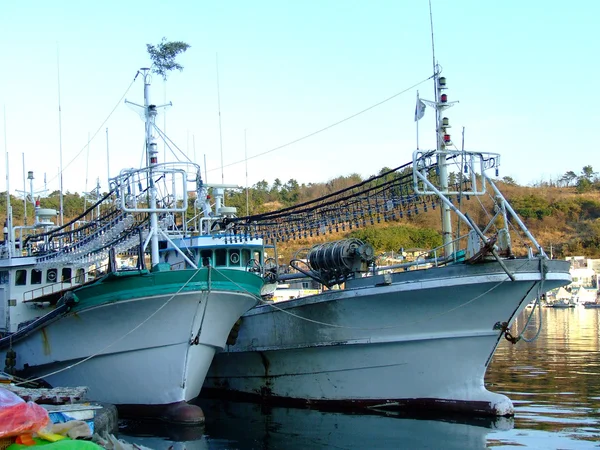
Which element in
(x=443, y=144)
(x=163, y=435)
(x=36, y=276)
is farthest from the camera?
(x=36, y=276)

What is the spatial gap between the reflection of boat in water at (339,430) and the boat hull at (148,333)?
1.39 m

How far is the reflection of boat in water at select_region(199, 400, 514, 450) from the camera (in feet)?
43.3

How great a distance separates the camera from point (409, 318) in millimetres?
15734

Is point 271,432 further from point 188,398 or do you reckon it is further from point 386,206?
point 386,206

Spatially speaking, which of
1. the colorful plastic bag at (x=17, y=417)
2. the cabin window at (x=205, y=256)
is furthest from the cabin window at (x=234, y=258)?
the colorful plastic bag at (x=17, y=417)

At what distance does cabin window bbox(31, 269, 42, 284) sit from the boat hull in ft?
13.2

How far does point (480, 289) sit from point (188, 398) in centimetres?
642

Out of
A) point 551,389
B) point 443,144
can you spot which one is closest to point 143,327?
point 443,144

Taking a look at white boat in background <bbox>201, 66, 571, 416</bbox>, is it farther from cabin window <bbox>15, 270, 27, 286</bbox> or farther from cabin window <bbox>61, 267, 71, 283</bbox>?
cabin window <bbox>15, 270, 27, 286</bbox>

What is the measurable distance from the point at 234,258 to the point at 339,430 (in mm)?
6402

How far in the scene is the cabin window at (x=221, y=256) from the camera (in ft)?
63.0

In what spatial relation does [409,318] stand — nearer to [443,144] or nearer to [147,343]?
[443,144]

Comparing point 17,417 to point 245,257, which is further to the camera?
point 245,257

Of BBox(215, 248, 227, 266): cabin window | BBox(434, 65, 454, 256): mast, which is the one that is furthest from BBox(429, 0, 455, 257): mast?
BBox(215, 248, 227, 266): cabin window
